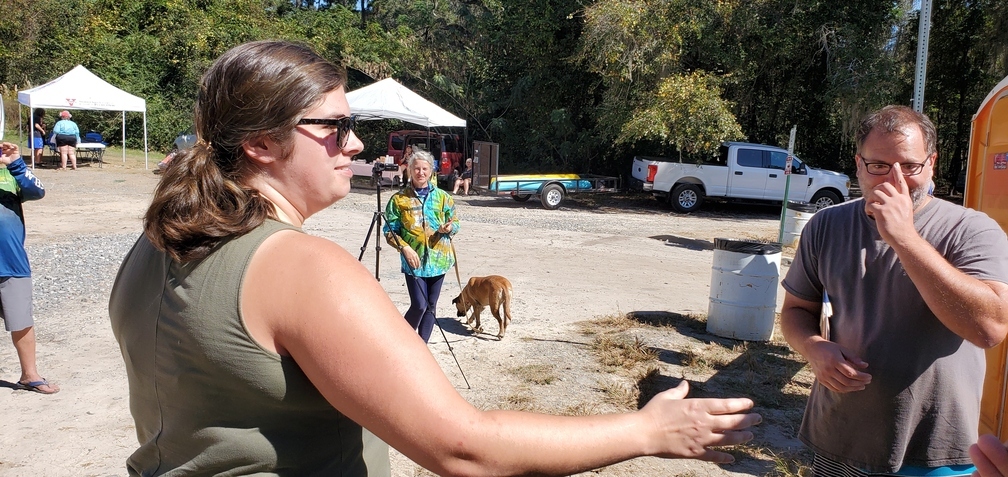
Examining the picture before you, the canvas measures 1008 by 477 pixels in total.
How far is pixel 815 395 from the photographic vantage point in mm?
2637

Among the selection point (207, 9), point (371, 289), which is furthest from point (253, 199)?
point (207, 9)

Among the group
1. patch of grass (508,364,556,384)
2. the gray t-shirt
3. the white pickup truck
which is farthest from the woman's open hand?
the white pickup truck

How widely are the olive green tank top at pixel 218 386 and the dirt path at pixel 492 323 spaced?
3223 mm

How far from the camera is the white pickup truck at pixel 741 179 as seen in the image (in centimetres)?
1772

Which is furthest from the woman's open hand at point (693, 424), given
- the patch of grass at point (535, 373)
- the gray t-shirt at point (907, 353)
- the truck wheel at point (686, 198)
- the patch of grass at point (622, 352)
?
the truck wheel at point (686, 198)

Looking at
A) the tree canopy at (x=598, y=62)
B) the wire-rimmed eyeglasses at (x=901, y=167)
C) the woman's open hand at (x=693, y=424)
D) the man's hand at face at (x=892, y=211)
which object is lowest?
the woman's open hand at (x=693, y=424)

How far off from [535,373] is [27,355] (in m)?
3.78

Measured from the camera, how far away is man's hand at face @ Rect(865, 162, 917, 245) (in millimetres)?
2129

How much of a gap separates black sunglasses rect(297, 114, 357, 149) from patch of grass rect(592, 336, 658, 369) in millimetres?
5170

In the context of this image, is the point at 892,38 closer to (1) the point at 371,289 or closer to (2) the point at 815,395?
(2) the point at 815,395

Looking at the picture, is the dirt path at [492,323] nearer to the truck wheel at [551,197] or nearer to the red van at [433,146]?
the truck wheel at [551,197]

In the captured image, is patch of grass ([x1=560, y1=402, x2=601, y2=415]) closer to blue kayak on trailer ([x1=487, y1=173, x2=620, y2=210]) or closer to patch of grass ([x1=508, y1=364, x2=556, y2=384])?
patch of grass ([x1=508, y1=364, x2=556, y2=384])

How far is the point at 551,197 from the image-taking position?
61.0ft

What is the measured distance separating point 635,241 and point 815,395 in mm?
11108
